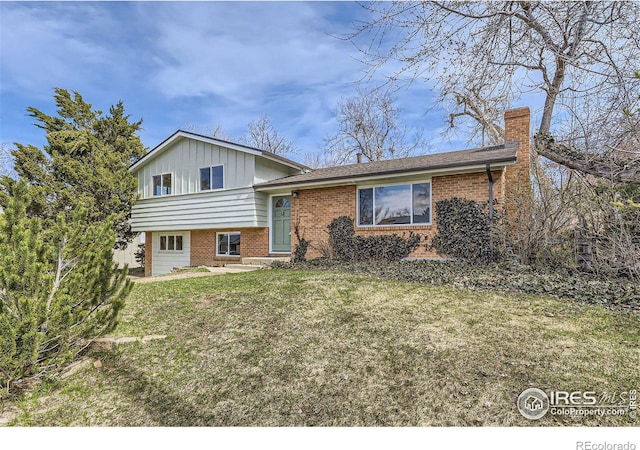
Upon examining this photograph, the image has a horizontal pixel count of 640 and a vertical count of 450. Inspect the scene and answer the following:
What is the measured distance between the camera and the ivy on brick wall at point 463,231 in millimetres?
8828

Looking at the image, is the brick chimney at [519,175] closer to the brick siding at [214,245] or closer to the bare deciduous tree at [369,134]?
the brick siding at [214,245]

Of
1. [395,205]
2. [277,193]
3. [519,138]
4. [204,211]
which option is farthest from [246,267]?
[519,138]

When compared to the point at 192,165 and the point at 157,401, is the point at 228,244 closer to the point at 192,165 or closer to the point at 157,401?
the point at 192,165

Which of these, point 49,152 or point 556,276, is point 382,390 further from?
point 49,152

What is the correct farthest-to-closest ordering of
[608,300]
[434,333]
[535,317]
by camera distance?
1. [608,300]
2. [535,317]
3. [434,333]

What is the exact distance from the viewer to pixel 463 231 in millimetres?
9109

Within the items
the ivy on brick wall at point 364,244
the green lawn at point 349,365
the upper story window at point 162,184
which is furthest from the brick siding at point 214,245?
the green lawn at point 349,365

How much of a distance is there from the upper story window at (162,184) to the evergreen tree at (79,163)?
0.93 m

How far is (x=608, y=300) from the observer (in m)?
5.39

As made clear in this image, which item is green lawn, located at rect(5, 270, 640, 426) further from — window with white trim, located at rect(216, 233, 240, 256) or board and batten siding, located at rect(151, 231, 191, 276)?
board and batten siding, located at rect(151, 231, 191, 276)

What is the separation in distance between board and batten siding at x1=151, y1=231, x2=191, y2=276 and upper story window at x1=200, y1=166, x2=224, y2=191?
262 cm

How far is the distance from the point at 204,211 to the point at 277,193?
3211 millimetres
